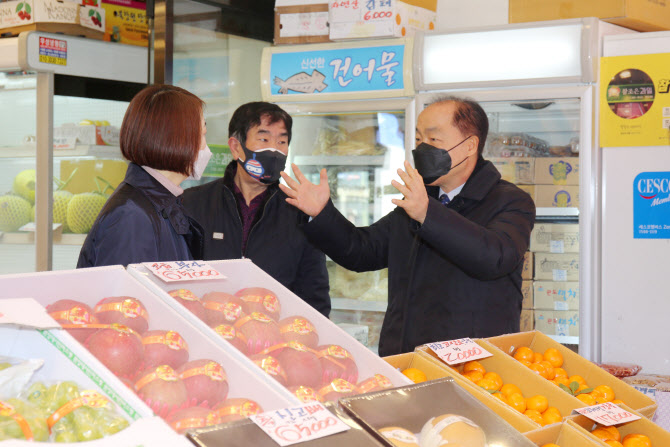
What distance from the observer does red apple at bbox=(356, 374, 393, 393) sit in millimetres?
1437

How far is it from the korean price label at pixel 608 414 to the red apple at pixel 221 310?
Answer: 2.65 feet

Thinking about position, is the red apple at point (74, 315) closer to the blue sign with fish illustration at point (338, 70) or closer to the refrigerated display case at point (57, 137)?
the blue sign with fish illustration at point (338, 70)

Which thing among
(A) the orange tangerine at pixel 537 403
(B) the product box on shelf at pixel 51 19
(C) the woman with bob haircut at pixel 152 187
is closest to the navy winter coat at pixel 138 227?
(C) the woman with bob haircut at pixel 152 187

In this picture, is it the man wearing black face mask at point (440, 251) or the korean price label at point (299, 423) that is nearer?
the korean price label at point (299, 423)

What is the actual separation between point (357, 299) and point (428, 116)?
1.63 m

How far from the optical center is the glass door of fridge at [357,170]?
13.4ft

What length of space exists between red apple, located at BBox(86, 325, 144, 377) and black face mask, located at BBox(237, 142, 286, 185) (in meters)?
1.75

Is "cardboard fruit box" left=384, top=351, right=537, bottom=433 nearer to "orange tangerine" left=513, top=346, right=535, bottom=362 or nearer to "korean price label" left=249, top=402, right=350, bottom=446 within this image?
"orange tangerine" left=513, top=346, right=535, bottom=362

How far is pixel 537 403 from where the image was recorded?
1.75 metres

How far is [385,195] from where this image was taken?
412 cm

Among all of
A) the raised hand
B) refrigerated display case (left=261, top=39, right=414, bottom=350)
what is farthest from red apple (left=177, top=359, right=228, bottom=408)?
refrigerated display case (left=261, top=39, right=414, bottom=350)

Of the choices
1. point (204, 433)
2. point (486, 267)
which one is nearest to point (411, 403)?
point (204, 433)

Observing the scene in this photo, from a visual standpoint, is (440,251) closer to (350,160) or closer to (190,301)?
(190,301)

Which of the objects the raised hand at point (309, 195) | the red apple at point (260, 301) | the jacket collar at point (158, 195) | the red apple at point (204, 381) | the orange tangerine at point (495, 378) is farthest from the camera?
the raised hand at point (309, 195)
